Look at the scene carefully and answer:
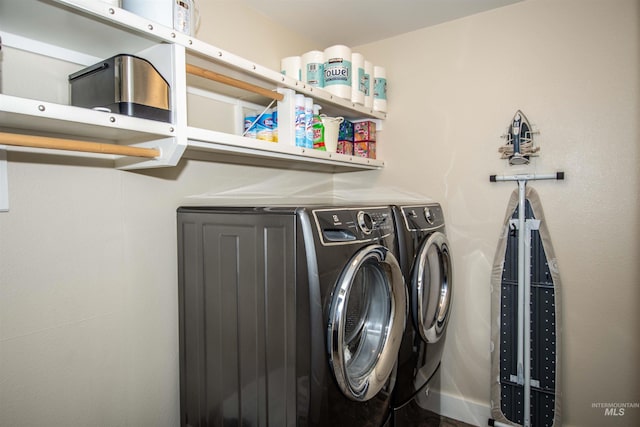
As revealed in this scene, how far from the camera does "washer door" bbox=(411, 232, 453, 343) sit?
1.91m

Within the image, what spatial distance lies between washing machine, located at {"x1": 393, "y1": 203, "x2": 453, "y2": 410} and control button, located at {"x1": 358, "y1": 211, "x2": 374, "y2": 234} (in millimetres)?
286

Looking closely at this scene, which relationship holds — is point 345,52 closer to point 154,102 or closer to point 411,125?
point 411,125

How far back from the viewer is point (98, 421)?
5.08 ft

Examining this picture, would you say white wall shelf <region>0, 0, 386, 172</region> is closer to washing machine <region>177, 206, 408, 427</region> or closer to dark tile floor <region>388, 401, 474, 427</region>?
washing machine <region>177, 206, 408, 427</region>

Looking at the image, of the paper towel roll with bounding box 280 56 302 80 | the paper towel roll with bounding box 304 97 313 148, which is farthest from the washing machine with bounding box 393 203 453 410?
the paper towel roll with bounding box 280 56 302 80

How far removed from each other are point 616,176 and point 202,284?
2.14 metres

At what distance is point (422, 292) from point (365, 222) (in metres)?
0.62

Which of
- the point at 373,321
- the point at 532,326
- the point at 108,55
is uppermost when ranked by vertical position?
the point at 108,55

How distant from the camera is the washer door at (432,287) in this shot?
191cm

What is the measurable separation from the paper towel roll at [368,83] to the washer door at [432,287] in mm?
948

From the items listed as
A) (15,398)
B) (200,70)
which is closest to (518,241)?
(200,70)

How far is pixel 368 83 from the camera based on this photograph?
2422mm

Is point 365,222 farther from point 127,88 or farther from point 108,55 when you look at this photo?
point 108,55

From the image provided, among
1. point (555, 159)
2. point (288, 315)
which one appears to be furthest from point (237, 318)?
point (555, 159)
